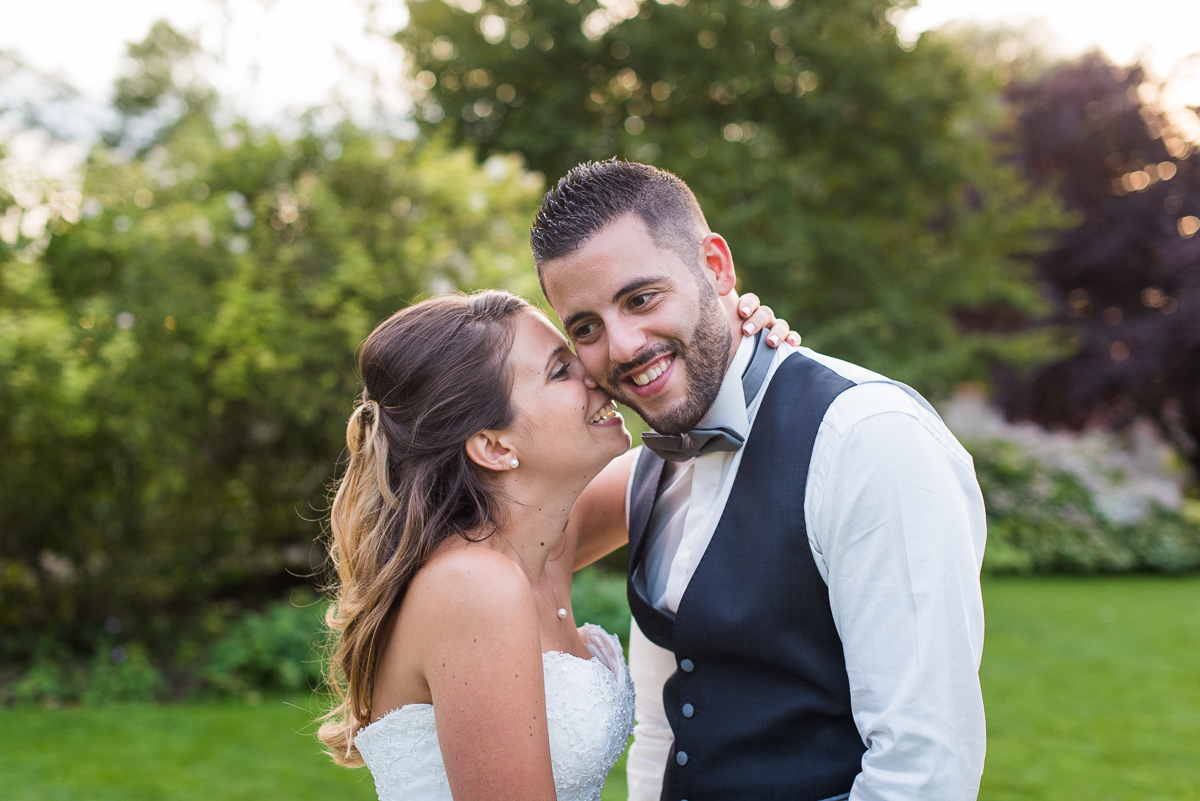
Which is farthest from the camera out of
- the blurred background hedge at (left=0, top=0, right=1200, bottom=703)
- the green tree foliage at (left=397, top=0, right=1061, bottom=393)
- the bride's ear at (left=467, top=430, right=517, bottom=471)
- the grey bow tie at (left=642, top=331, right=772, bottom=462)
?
the green tree foliage at (left=397, top=0, right=1061, bottom=393)

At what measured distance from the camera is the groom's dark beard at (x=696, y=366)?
2.04 meters

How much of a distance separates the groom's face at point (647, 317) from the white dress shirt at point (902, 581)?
35cm

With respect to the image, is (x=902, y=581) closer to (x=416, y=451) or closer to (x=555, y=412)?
(x=555, y=412)

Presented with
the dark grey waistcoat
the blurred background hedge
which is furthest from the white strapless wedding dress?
the blurred background hedge

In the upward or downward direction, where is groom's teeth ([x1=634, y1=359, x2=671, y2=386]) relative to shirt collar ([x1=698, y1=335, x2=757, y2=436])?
upward

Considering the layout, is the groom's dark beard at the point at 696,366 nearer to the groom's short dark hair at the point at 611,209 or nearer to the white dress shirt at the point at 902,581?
the groom's short dark hair at the point at 611,209

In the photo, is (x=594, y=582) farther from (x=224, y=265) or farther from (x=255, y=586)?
(x=224, y=265)

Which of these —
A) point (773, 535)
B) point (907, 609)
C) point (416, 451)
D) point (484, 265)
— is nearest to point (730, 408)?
point (773, 535)

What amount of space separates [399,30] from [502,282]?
855cm

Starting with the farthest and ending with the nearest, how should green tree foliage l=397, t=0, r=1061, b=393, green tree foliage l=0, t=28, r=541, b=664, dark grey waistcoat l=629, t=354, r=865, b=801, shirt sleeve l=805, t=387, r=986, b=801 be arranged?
green tree foliage l=397, t=0, r=1061, b=393
green tree foliage l=0, t=28, r=541, b=664
dark grey waistcoat l=629, t=354, r=865, b=801
shirt sleeve l=805, t=387, r=986, b=801

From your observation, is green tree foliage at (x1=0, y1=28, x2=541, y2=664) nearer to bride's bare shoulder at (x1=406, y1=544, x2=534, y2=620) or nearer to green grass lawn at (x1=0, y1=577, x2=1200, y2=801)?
green grass lawn at (x1=0, y1=577, x2=1200, y2=801)

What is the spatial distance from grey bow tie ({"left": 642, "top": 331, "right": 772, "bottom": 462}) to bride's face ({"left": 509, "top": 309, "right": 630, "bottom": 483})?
0.17 metres

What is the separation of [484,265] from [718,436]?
4716 millimetres

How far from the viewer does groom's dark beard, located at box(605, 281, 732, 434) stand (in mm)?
2039
